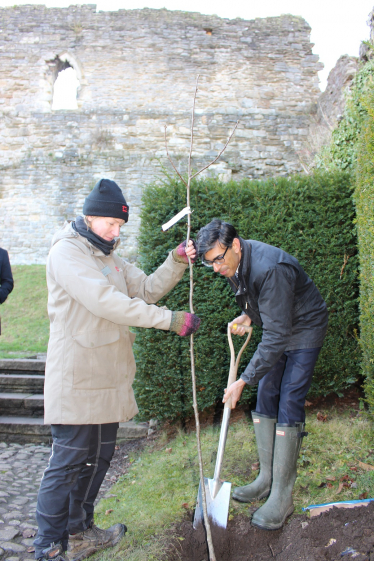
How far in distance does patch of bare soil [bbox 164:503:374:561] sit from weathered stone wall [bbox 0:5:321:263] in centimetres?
937

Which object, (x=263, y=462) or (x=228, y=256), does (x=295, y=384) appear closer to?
(x=263, y=462)

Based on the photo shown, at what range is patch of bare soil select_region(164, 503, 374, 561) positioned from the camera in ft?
6.77

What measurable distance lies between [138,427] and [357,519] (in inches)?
117

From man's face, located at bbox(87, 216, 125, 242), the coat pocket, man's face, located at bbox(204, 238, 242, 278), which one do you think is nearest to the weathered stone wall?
man's face, located at bbox(87, 216, 125, 242)

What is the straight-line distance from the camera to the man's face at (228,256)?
2654 millimetres

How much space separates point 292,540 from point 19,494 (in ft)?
8.02

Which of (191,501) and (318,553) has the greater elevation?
(318,553)

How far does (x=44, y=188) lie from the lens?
→ 12.1 meters

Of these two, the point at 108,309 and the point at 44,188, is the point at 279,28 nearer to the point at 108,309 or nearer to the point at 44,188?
the point at 44,188

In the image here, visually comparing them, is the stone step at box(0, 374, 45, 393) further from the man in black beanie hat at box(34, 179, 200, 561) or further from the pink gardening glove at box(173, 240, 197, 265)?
the pink gardening glove at box(173, 240, 197, 265)

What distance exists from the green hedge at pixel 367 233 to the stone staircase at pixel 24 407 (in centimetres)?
256

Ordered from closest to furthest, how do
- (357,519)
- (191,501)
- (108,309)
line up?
1. (357,519)
2. (108,309)
3. (191,501)

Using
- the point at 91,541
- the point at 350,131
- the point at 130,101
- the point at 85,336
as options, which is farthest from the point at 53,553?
the point at 130,101

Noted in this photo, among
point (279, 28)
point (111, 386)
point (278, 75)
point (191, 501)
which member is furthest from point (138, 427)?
point (279, 28)
